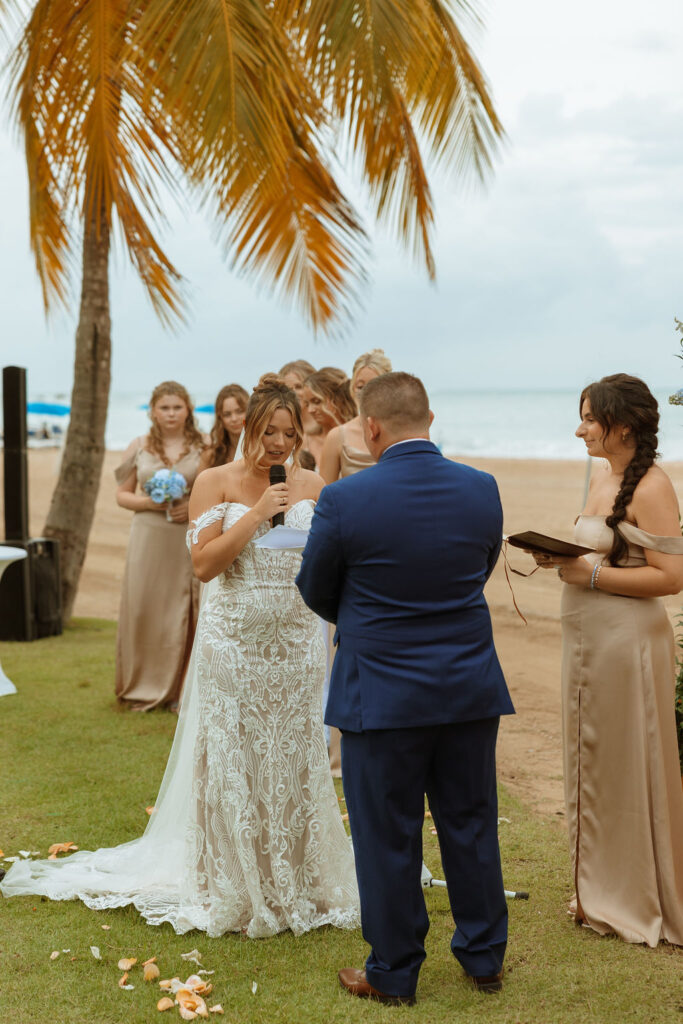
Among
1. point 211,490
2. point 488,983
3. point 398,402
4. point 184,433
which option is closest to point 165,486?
point 184,433

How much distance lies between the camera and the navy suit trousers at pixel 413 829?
3.37 meters

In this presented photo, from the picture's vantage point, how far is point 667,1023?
11.4ft

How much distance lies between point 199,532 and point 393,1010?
6.23ft

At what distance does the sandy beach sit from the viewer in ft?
22.4

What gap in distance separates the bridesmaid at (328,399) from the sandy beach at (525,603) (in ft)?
7.97

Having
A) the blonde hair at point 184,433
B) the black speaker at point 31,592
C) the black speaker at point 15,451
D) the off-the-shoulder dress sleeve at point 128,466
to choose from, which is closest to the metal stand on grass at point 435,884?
the blonde hair at point 184,433

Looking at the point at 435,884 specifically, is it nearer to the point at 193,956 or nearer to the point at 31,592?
the point at 193,956

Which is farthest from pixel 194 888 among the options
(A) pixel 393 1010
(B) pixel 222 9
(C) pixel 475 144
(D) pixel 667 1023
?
(C) pixel 475 144

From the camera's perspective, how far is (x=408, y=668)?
10.7ft

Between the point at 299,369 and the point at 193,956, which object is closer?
the point at 193,956

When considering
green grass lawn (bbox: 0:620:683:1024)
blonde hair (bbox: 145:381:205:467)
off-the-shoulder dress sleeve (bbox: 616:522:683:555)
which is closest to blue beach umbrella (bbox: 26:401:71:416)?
blonde hair (bbox: 145:381:205:467)

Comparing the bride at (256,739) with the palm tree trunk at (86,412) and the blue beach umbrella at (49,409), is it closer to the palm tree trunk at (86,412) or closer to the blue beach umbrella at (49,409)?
the palm tree trunk at (86,412)

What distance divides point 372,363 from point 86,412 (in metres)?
5.49

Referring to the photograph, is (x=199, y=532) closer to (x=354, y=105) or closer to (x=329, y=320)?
(x=354, y=105)
